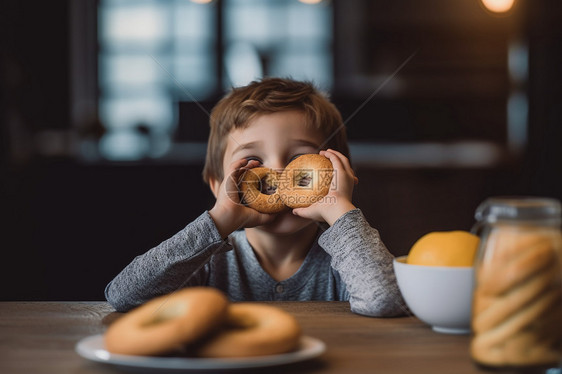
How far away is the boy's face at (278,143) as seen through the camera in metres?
1.38

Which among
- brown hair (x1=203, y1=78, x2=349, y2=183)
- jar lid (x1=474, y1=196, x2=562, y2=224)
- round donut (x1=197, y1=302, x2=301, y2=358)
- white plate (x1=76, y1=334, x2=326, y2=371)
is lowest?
white plate (x1=76, y1=334, x2=326, y2=371)

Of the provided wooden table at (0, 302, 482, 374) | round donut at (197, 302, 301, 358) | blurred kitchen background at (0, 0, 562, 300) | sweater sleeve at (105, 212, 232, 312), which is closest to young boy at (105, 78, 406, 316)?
sweater sleeve at (105, 212, 232, 312)

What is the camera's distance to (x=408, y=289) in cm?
85

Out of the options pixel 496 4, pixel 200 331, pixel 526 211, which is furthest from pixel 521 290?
pixel 496 4

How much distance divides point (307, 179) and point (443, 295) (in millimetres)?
537

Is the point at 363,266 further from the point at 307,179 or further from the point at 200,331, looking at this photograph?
the point at 200,331

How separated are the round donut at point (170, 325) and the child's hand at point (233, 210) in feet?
2.04

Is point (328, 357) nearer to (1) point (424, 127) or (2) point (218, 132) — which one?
(2) point (218, 132)

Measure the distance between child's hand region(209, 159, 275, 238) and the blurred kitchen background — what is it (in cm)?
113

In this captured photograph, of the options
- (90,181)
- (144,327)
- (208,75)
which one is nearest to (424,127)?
(208,75)

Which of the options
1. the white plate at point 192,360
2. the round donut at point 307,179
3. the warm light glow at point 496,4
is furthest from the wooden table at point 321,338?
the warm light glow at point 496,4

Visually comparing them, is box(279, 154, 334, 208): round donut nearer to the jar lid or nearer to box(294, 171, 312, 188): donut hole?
box(294, 171, 312, 188): donut hole

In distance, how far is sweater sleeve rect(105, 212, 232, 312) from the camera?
1.16 metres

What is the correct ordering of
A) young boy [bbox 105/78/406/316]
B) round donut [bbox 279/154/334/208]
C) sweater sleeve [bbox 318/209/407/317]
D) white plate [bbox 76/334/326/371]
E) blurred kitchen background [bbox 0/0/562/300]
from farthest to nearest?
blurred kitchen background [bbox 0/0/562/300], round donut [bbox 279/154/334/208], young boy [bbox 105/78/406/316], sweater sleeve [bbox 318/209/407/317], white plate [bbox 76/334/326/371]
